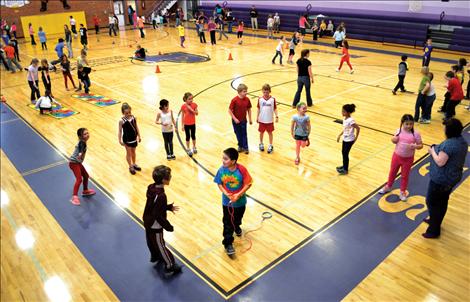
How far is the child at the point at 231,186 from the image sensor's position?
5066 mm

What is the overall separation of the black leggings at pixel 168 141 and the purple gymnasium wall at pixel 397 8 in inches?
763

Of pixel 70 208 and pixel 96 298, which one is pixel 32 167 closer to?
pixel 70 208

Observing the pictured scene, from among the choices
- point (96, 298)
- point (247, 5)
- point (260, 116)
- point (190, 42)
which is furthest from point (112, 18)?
point (96, 298)

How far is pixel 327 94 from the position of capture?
13.8m

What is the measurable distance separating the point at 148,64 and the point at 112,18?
11960mm

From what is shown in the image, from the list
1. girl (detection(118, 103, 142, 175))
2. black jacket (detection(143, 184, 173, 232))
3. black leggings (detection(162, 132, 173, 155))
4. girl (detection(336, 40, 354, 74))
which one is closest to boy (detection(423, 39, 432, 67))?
girl (detection(336, 40, 354, 74))

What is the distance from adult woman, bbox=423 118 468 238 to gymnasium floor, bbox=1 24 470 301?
0.86 m

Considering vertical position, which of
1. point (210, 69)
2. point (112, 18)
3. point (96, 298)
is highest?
point (112, 18)

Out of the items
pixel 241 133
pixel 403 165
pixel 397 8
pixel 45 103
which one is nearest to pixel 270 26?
pixel 397 8

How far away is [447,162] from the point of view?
536 centimetres

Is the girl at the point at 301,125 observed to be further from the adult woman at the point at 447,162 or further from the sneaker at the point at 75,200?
the sneaker at the point at 75,200

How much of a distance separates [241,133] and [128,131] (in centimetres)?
262

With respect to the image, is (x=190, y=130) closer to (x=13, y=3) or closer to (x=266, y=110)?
(x=266, y=110)

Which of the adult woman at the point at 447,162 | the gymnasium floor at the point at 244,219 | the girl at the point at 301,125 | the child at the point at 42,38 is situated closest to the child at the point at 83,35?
the child at the point at 42,38
